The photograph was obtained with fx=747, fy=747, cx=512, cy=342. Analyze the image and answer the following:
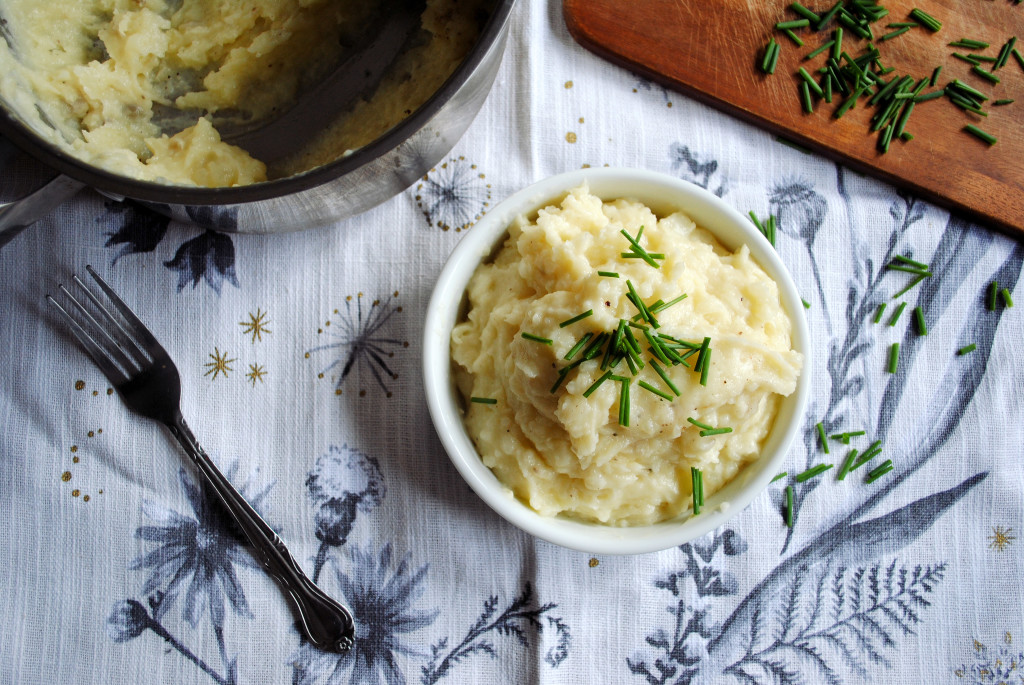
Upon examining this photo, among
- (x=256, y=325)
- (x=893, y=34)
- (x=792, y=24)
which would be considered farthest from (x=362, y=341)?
(x=893, y=34)

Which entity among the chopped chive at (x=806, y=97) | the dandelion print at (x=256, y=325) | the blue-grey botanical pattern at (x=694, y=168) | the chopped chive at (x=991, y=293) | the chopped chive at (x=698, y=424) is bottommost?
the chopped chive at (x=698, y=424)

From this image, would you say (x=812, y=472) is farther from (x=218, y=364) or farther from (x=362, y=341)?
(x=218, y=364)

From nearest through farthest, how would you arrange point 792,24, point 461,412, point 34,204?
point 34,204
point 461,412
point 792,24

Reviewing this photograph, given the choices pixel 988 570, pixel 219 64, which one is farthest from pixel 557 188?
pixel 988 570

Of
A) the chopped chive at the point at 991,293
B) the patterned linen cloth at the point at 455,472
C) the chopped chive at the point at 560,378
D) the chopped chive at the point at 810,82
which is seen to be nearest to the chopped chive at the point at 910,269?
the patterned linen cloth at the point at 455,472

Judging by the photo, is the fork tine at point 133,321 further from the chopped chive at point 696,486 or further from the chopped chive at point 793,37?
the chopped chive at point 793,37

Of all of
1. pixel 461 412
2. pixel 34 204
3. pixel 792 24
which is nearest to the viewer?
pixel 34 204
